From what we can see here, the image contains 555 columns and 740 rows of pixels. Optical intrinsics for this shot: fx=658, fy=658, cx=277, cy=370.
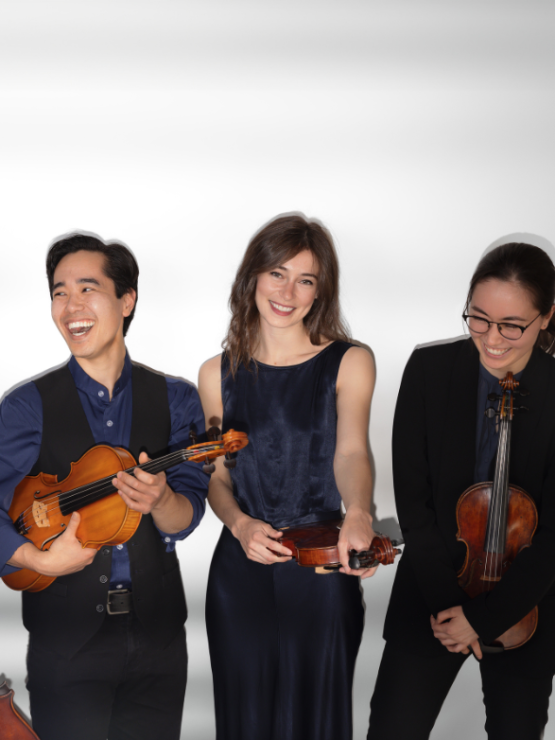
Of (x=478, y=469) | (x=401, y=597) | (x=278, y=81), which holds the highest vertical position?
(x=278, y=81)

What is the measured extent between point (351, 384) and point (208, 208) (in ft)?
2.93

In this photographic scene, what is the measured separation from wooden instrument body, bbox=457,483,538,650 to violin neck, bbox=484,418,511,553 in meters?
0.03

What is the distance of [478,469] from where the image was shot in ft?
6.90

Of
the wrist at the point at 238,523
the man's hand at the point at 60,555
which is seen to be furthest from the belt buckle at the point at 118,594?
the wrist at the point at 238,523

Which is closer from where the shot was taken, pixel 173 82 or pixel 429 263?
pixel 173 82

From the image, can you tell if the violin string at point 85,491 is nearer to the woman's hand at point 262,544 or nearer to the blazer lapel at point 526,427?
the woman's hand at point 262,544

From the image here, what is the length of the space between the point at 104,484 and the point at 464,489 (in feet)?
3.61

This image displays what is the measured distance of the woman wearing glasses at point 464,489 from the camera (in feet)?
6.47

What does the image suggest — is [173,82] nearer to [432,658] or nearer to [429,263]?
[429,263]

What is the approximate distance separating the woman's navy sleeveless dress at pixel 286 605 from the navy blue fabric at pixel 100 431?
19cm

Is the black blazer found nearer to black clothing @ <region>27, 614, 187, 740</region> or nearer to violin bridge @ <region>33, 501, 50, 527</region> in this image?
black clothing @ <region>27, 614, 187, 740</region>

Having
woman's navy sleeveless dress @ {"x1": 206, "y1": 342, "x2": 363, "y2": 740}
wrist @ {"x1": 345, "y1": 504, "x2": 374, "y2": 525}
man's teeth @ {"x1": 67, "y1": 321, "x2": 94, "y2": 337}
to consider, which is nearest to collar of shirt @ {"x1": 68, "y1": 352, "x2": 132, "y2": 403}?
man's teeth @ {"x1": 67, "y1": 321, "x2": 94, "y2": 337}

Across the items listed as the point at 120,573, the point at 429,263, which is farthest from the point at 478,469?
the point at 120,573

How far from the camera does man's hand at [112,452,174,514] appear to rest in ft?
5.94
